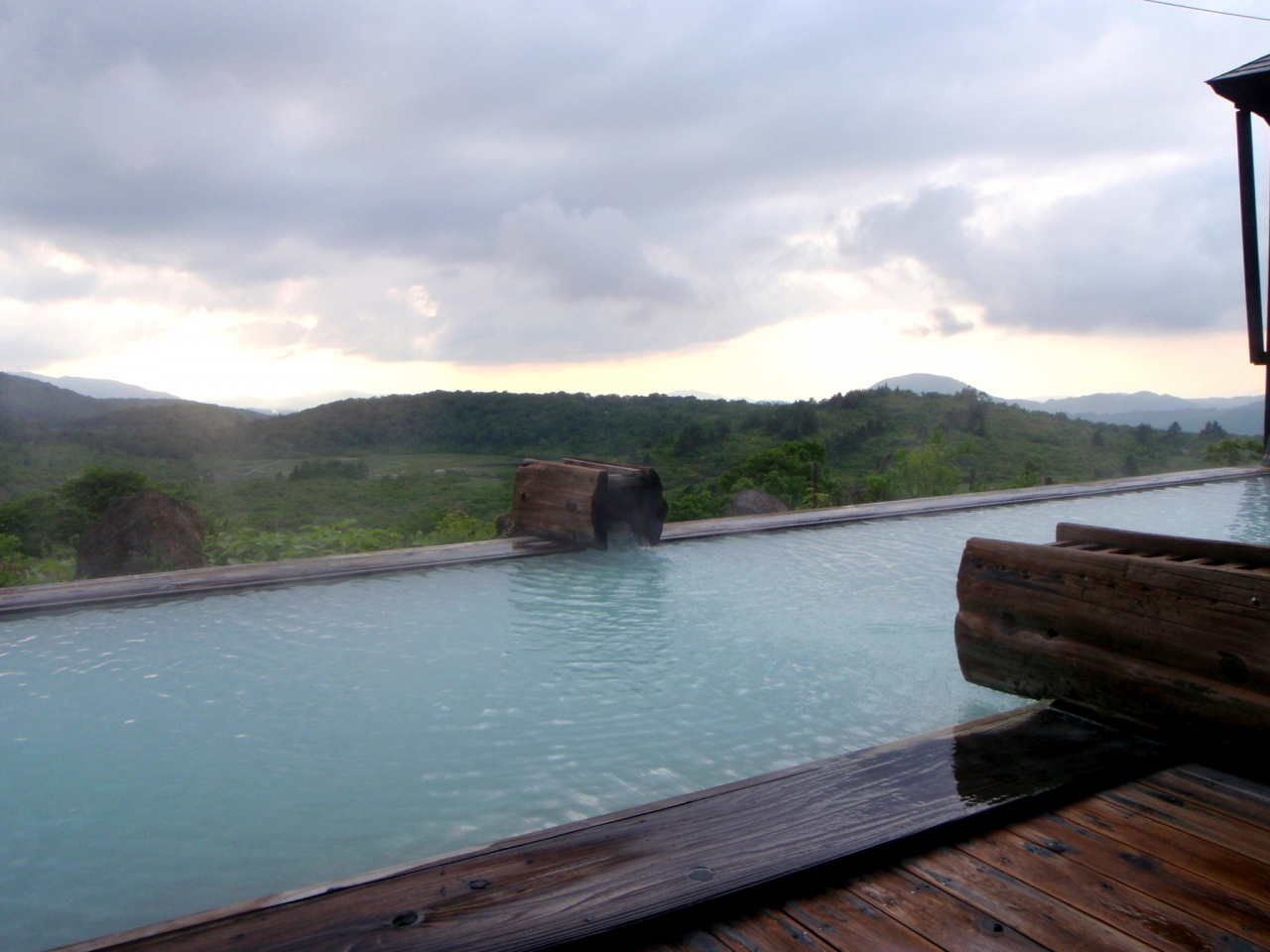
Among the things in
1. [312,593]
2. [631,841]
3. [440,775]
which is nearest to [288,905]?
[631,841]

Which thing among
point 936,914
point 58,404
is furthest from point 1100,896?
point 58,404

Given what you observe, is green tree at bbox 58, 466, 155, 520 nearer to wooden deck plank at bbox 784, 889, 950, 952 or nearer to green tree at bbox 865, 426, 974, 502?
wooden deck plank at bbox 784, 889, 950, 952

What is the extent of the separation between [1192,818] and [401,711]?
1932 mm

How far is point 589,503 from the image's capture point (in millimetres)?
4273

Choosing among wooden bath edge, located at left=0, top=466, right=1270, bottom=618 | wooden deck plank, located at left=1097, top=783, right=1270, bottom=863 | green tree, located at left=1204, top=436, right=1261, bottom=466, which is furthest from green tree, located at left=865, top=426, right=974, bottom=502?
wooden deck plank, located at left=1097, top=783, right=1270, bottom=863

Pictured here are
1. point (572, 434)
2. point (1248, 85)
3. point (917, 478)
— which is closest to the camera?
point (1248, 85)

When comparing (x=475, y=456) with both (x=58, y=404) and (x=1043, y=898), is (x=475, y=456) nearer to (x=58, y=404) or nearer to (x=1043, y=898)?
(x=58, y=404)

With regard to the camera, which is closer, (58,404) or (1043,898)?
(1043,898)

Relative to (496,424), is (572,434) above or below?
below

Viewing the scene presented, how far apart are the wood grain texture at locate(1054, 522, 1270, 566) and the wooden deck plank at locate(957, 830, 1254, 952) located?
2.59 feet

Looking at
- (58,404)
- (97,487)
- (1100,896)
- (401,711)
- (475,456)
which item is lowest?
(401,711)

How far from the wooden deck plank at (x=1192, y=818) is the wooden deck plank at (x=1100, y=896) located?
0.25 meters

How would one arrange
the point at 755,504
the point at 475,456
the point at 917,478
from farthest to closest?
the point at 475,456
the point at 917,478
the point at 755,504

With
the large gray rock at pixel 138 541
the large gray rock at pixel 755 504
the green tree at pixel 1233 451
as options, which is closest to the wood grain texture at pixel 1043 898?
the large gray rock at pixel 138 541
